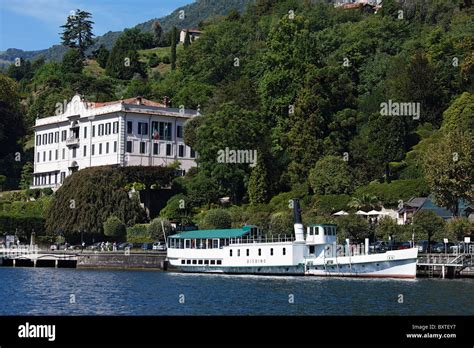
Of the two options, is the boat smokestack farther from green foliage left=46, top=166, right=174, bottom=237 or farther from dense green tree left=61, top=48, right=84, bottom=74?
dense green tree left=61, top=48, right=84, bottom=74

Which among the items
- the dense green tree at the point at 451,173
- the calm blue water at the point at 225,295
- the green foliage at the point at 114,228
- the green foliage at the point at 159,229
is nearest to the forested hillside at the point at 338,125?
the dense green tree at the point at 451,173

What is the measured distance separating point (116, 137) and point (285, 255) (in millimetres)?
39861

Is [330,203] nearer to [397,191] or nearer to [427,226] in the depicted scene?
[397,191]

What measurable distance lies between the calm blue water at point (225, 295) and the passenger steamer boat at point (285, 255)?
9.32 ft

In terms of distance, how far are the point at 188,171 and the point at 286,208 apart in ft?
73.2

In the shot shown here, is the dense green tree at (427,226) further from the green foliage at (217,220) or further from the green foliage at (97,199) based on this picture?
the green foliage at (97,199)

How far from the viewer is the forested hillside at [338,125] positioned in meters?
83.4

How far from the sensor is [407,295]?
169 ft

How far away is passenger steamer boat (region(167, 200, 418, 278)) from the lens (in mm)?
68312

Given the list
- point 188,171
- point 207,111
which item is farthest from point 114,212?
point 207,111

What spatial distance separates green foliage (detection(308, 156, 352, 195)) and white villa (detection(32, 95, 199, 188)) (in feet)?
84.5

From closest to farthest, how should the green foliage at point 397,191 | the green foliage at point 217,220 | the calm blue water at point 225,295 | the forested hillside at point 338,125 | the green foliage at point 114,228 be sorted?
the calm blue water at point 225,295, the green foliage at point 397,191, the forested hillside at point 338,125, the green foliage at point 217,220, the green foliage at point 114,228

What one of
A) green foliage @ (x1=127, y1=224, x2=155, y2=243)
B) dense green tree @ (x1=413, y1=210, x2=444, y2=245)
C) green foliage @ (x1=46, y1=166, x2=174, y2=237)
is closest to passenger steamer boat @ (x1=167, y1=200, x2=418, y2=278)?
dense green tree @ (x1=413, y1=210, x2=444, y2=245)
